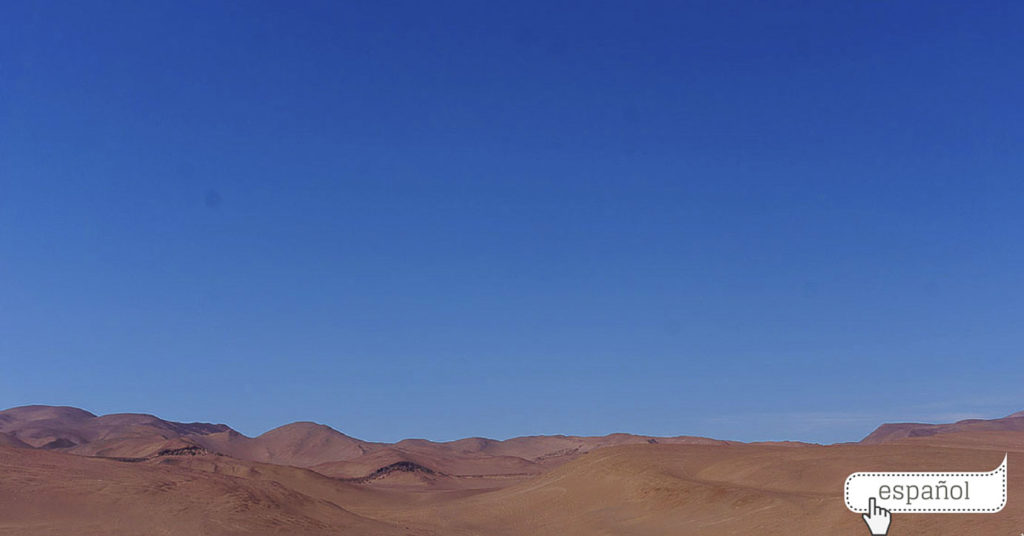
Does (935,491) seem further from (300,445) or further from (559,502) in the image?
(300,445)

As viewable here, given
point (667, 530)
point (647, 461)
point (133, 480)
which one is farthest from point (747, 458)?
point (133, 480)

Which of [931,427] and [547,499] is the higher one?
[931,427]

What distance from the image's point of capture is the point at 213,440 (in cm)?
12488

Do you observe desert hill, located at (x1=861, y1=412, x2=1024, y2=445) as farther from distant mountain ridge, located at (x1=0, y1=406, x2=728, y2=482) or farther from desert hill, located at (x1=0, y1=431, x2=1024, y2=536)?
desert hill, located at (x1=0, y1=431, x2=1024, y2=536)

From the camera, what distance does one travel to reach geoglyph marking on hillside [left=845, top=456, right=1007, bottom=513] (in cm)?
2050

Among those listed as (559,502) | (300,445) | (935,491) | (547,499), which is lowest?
(559,502)

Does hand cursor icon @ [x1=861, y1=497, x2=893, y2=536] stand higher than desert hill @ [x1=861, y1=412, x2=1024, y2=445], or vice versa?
desert hill @ [x1=861, y1=412, x2=1024, y2=445]

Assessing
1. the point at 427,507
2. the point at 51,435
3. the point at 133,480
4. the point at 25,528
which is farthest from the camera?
the point at 51,435

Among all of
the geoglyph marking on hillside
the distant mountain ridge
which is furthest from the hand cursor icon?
the distant mountain ridge

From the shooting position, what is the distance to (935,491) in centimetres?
2097

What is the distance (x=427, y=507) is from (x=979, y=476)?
100 feet

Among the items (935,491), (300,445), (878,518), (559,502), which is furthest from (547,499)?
(300,445)

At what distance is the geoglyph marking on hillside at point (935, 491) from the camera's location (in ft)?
67.3

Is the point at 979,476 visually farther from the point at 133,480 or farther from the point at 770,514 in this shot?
the point at 133,480
